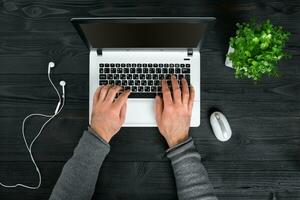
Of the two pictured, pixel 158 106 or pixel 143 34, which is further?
pixel 158 106

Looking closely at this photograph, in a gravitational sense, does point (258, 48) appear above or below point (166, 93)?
above

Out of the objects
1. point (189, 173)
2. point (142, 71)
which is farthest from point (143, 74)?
point (189, 173)

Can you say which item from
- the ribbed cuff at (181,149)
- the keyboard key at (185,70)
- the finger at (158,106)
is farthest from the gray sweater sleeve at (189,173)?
the keyboard key at (185,70)

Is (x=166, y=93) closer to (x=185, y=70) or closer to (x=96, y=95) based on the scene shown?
(x=185, y=70)

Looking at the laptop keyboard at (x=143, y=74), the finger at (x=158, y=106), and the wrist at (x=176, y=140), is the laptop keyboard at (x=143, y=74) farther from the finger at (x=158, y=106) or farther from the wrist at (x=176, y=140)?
the wrist at (x=176, y=140)

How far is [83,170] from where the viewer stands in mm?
1142

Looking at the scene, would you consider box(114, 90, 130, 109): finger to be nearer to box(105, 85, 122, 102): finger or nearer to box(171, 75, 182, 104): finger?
box(105, 85, 122, 102): finger

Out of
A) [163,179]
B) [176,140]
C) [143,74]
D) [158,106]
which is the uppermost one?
[143,74]

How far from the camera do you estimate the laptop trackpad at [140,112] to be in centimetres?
120

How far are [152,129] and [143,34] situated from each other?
12.7 inches

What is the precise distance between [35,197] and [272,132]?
2.60 ft

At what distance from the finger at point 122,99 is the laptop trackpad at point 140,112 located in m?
0.03

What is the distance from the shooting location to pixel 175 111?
3.93 feet

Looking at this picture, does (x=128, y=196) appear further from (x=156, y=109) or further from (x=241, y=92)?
(x=241, y=92)
